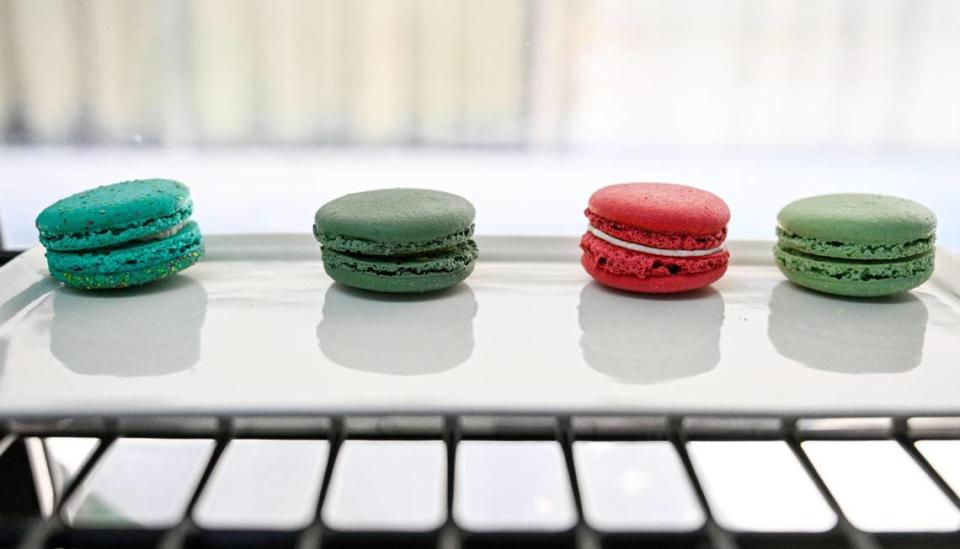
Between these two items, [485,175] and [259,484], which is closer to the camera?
[259,484]

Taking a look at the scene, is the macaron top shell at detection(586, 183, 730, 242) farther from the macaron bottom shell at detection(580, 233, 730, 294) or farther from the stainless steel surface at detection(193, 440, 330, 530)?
the stainless steel surface at detection(193, 440, 330, 530)

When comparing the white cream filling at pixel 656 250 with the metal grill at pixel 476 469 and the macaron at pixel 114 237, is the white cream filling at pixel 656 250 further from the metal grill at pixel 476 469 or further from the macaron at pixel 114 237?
the macaron at pixel 114 237

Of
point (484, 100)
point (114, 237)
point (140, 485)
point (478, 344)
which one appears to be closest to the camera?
point (140, 485)

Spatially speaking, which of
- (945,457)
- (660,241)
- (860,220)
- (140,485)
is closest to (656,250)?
(660,241)

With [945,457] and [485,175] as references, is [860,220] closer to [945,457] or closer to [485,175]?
[945,457]

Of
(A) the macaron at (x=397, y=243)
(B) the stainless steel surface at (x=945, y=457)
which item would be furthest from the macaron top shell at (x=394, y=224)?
(B) the stainless steel surface at (x=945, y=457)
